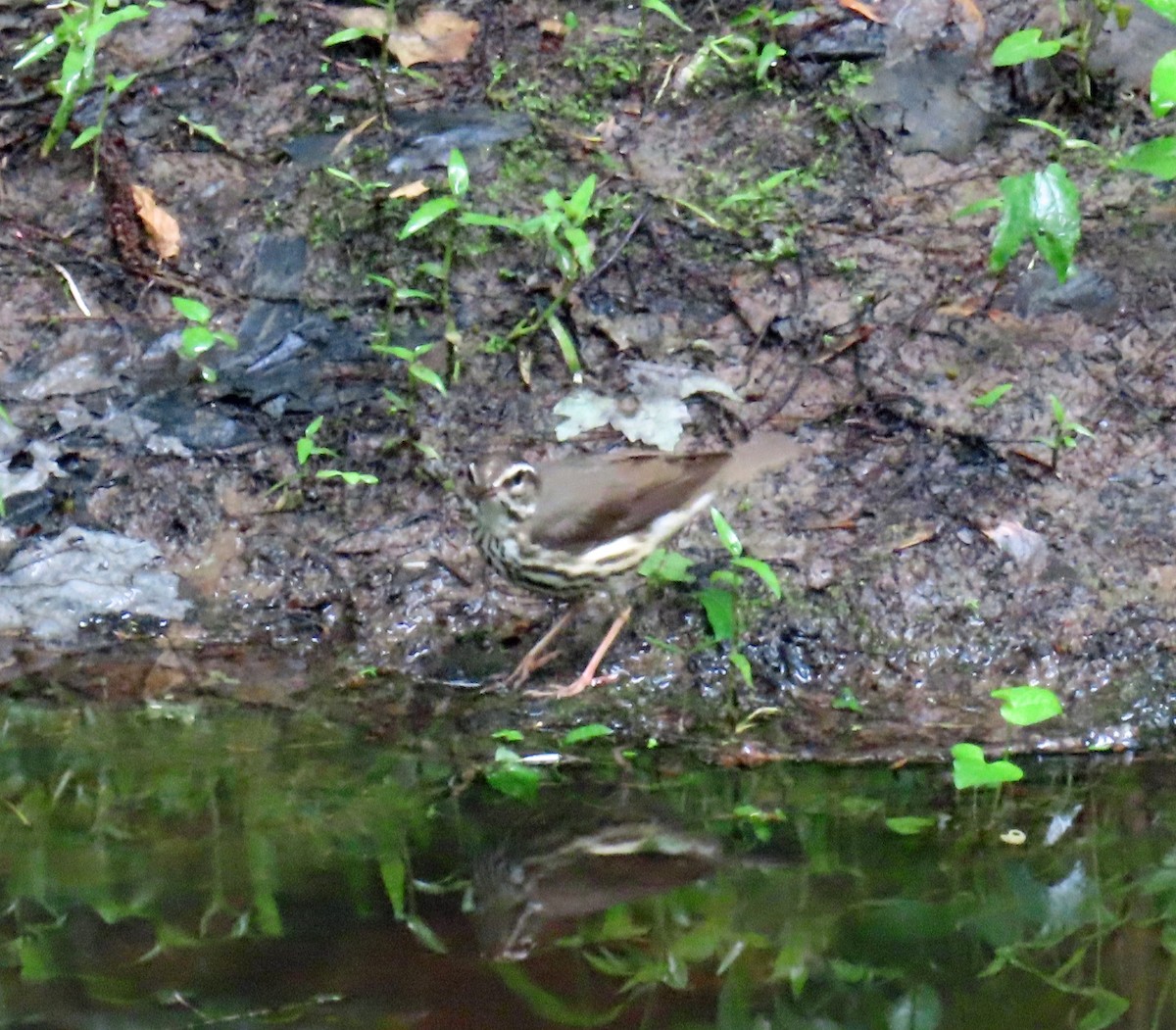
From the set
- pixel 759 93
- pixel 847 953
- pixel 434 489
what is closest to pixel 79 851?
pixel 847 953

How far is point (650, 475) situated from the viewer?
5.14 metres

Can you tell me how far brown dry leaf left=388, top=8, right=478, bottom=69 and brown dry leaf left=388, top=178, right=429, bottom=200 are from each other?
726 mm

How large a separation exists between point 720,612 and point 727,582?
0.15 metres

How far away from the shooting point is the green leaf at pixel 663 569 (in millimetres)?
5059

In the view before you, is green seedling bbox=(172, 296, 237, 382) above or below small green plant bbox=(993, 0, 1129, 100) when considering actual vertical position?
below

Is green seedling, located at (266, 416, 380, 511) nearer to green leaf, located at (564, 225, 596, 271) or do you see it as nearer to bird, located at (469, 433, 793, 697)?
bird, located at (469, 433, 793, 697)

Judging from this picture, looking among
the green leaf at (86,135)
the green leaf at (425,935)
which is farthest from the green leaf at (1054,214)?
the green leaf at (86,135)

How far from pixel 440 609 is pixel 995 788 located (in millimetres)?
1945

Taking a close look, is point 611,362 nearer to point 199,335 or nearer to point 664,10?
point 199,335

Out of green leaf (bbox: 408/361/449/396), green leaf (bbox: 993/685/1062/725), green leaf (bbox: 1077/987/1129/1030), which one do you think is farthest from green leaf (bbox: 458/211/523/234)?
green leaf (bbox: 1077/987/1129/1030)

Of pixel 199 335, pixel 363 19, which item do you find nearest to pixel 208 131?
pixel 363 19

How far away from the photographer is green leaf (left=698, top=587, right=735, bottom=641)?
4.82 m

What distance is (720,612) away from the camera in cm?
486

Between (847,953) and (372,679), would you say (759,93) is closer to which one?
(372,679)
